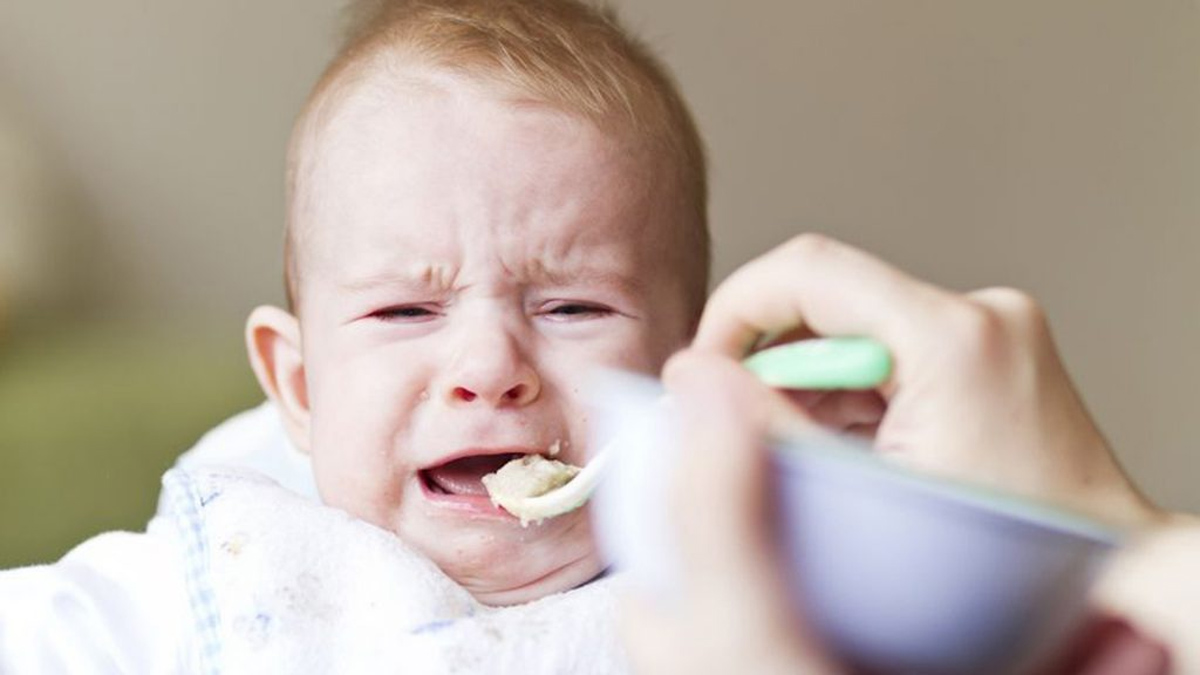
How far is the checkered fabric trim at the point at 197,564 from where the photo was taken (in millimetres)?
892

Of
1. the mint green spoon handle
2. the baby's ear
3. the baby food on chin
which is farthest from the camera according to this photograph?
the baby's ear

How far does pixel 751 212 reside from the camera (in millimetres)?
1915

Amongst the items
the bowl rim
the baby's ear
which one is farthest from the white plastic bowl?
the baby's ear

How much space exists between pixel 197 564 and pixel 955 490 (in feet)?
2.11

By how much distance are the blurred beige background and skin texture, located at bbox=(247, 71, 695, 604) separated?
0.79 m

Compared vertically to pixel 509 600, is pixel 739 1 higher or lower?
higher

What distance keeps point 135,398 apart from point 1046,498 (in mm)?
1285

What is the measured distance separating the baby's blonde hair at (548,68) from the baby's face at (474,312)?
0.02m

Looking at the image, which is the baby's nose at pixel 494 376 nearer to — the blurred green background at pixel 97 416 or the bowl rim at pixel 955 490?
the bowl rim at pixel 955 490

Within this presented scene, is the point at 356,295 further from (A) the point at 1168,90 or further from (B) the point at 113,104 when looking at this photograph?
(A) the point at 1168,90

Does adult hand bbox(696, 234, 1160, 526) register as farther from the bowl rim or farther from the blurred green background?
the blurred green background

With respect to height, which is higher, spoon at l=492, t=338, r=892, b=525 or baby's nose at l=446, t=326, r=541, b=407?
spoon at l=492, t=338, r=892, b=525

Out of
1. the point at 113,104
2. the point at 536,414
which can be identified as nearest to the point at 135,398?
the point at 113,104

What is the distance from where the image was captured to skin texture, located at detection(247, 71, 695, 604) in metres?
0.88
